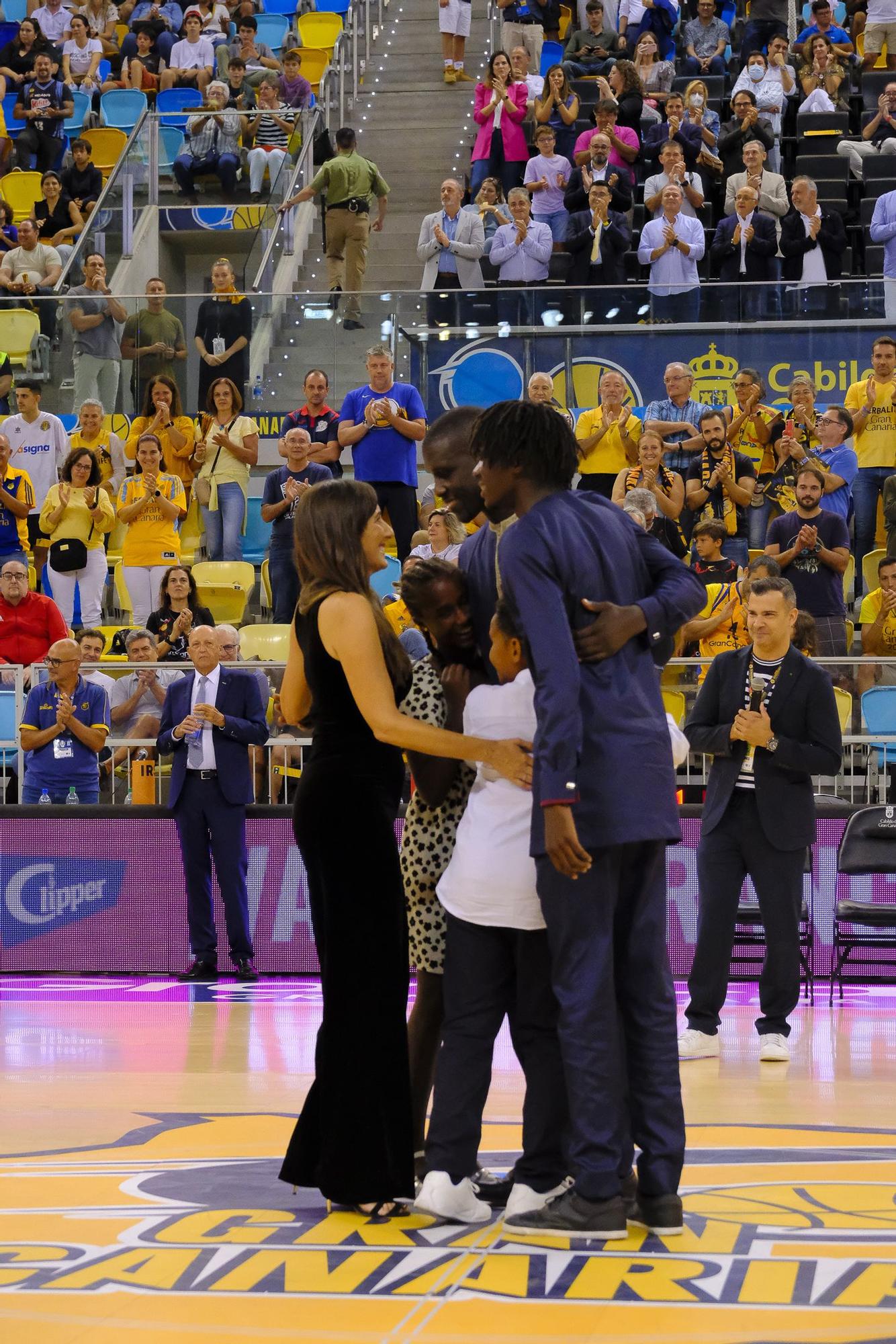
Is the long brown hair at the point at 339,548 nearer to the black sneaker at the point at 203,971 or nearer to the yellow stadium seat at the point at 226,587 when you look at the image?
the black sneaker at the point at 203,971

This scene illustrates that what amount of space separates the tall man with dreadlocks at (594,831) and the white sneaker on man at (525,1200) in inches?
0.8

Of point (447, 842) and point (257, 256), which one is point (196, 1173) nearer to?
point (447, 842)

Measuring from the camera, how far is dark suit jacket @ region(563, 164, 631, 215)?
49.0 feet

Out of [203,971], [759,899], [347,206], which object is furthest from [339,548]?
[347,206]

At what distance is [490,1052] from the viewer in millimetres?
4113

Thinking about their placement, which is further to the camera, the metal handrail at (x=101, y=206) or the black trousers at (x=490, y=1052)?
the metal handrail at (x=101, y=206)

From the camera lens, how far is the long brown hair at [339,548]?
4.29 metres

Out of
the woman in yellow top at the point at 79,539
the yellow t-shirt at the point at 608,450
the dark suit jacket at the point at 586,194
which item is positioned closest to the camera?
the yellow t-shirt at the point at 608,450

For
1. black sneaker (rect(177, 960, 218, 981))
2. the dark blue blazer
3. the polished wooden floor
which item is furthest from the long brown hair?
black sneaker (rect(177, 960, 218, 981))

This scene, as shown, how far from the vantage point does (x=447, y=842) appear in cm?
445

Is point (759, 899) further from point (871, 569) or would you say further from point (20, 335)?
point (20, 335)

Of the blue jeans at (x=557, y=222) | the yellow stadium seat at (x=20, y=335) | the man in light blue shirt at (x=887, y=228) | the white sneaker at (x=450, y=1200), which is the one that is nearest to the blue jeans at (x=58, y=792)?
the yellow stadium seat at (x=20, y=335)

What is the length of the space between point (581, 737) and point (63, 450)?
1058 centimetres

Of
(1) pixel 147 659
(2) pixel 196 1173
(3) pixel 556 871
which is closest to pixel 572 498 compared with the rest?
(3) pixel 556 871
